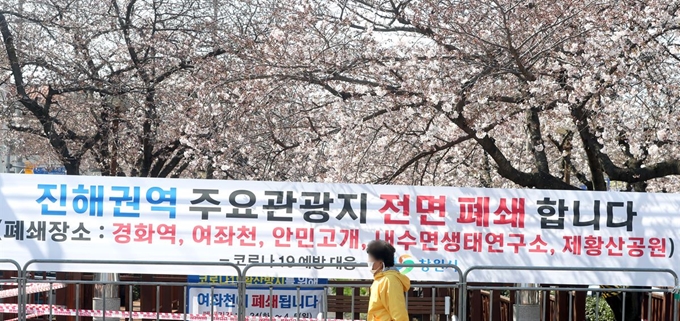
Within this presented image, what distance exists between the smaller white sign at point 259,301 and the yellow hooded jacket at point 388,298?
298 centimetres

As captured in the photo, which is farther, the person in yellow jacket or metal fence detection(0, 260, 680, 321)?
metal fence detection(0, 260, 680, 321)

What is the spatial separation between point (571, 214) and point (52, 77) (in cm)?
880

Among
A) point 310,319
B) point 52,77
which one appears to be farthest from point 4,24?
point 310,319

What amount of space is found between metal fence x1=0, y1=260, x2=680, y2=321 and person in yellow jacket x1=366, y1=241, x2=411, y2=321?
1.63 meters

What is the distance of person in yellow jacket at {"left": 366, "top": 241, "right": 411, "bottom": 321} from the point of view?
642 centimetres

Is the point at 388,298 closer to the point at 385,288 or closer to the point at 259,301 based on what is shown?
the point at 385,288

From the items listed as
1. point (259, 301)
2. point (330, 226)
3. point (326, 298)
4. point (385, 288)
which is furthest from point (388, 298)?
point (259, 301)

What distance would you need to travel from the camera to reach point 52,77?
13.9m

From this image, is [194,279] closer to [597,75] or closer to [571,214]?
[571,214]

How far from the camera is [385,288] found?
6492 millimetres

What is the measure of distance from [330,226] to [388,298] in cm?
295

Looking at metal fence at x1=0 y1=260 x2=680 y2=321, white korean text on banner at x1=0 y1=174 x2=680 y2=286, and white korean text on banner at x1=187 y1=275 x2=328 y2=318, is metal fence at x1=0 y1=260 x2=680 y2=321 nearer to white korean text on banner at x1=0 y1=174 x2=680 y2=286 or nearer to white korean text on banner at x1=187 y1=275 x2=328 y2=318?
white korean text on banner at x1=187 y1=275 x2=328 y2=318

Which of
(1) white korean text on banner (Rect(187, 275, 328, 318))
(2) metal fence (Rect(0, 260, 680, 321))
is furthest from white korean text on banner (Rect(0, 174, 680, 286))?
(1) white korean text on banner (Rect(187, 275, 328, 318))

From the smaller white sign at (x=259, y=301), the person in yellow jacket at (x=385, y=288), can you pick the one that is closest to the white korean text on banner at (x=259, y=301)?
the smaller white sign at (x=259, y=301)
